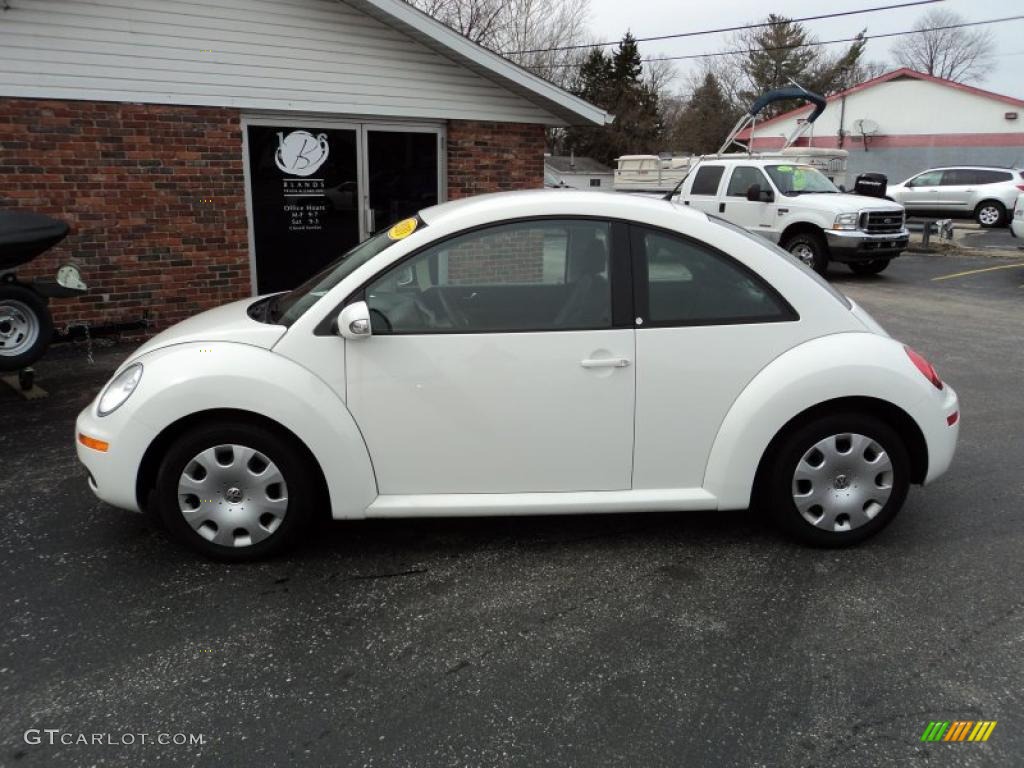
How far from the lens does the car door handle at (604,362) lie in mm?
3469

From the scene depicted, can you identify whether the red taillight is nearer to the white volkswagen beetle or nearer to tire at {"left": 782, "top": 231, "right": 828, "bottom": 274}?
the white volkswagen beetle

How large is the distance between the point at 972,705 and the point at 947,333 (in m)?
7.49

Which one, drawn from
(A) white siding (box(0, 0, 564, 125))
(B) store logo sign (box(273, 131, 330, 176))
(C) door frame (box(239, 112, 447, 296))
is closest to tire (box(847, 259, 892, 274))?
(A) white siding (box(0, 0, 564, 125))

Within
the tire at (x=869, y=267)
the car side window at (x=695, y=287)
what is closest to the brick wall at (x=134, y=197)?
the car side window at (x=695, y=287)

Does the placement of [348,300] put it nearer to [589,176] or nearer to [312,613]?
[312,613]

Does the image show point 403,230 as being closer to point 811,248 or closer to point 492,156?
point 492,156

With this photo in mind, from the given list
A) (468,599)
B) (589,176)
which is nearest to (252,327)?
(468,599)

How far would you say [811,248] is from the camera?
13586 mm

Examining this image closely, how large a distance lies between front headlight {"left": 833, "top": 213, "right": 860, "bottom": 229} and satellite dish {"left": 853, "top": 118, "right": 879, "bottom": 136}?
28380 millimetres

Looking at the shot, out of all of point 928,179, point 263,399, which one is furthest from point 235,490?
point 928,179

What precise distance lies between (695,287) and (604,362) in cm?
55

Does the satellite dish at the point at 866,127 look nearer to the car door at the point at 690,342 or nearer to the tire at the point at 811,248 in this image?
the tire at the point at 811,248

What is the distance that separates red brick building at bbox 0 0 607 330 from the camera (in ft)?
24.0

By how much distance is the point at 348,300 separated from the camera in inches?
136
